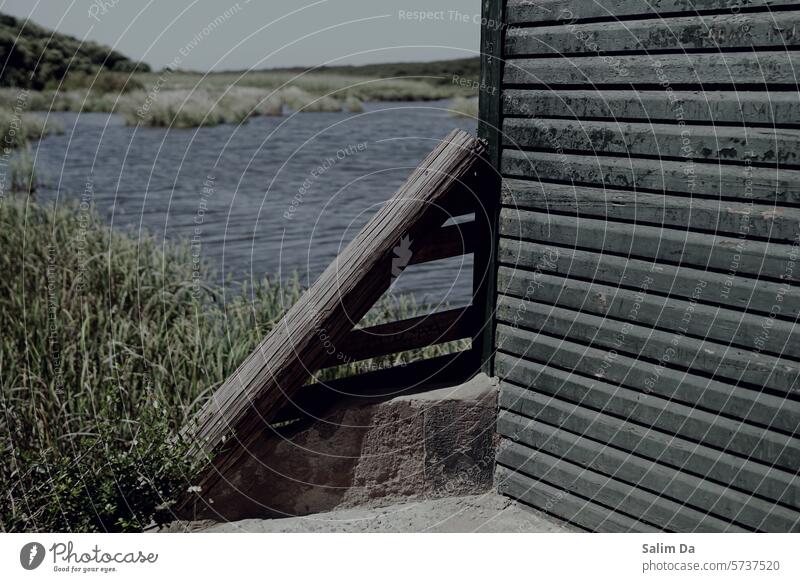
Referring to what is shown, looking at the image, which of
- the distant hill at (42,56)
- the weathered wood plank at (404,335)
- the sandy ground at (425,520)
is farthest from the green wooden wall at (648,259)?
the distant hill at (42,56)

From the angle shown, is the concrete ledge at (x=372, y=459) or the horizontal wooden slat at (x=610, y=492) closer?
the horizontal wooden slat at (x=610, y=492)

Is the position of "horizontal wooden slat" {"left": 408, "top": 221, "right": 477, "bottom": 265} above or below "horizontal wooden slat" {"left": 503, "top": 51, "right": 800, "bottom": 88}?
below

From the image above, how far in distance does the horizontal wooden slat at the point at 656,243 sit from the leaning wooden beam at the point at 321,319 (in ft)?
1.41

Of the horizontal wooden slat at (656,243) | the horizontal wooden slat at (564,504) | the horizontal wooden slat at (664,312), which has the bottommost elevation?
the horizontal wooden slat at (564,504)

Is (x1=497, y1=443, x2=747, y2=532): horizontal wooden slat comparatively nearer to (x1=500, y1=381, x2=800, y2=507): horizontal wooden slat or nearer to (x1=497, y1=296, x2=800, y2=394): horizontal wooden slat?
(x1=500, y1=381, x2=800, y2=507): horizontal wooden slat

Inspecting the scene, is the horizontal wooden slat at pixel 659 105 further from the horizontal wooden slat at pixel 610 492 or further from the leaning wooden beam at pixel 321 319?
the horizontal wooden slat at pixel 610 492

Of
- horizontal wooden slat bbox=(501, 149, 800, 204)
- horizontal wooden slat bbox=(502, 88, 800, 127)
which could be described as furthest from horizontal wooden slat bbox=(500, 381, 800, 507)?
horizontal wooden slat bbox=(502, 88, 800, 127)

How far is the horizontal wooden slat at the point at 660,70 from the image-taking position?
325cm

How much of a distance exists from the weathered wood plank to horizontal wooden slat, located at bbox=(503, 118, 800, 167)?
1.01 m

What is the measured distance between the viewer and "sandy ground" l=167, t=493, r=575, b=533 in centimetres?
434

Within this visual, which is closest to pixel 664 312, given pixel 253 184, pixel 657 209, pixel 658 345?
pixel 658 345

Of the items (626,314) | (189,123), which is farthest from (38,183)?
(626,314)

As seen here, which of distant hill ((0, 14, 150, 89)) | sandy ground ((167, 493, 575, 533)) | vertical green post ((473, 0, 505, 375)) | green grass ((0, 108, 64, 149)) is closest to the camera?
vertical green post ((473, 0, 505, 375))

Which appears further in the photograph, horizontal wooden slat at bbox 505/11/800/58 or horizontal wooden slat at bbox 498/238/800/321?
horizontal wooden slat at bbox 498/238/800/321
